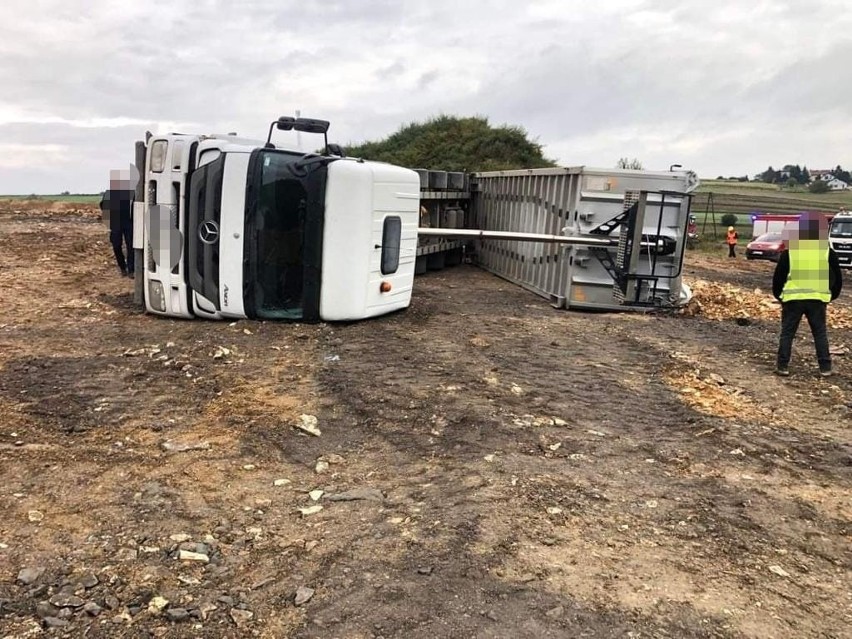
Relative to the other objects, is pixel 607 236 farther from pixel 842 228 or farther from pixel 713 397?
pixel 842 228

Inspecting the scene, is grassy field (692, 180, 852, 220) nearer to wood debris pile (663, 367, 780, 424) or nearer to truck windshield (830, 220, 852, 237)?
truck windshield (830, 220, 852, 237)

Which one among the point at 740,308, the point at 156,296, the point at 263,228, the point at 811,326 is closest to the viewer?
the point at 811,326

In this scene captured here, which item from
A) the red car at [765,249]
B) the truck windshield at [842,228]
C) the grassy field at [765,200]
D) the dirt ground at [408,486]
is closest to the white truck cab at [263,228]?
the dirt ground at [408,486]

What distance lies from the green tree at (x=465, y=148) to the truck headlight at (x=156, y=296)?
12898mm

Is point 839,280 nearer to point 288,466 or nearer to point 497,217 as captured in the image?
point 288,466

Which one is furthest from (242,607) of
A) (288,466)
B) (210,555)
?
(288,466)

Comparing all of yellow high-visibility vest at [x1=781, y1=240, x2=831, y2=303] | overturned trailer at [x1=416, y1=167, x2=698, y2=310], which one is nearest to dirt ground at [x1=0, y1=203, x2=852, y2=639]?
yellow high-visibility vest at [x1=781, y1=240, x2=831, y2=303]

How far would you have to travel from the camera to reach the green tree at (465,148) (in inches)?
787

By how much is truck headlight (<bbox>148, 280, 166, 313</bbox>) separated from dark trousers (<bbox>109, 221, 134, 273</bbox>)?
2.46m

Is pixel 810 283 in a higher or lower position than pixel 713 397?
higher

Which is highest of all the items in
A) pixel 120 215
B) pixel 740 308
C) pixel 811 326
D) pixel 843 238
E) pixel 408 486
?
pixel 843 238

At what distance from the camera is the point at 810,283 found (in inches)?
253

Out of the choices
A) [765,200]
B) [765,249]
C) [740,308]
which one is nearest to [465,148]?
[765,249]

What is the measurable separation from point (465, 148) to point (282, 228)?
14927 mm
